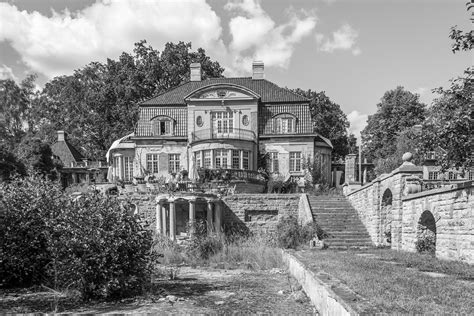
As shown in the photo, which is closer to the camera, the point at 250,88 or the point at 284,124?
the point at 284,124

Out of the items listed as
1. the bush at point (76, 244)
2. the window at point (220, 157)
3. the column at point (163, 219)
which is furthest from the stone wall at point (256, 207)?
the bush at point (76, 244)

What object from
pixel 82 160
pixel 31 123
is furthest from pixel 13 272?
pixel 31 123

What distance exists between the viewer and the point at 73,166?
42688 mm

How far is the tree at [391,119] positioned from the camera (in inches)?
1607

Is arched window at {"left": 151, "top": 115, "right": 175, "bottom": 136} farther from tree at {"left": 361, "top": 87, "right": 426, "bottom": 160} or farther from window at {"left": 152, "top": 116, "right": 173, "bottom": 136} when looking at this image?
tree at {"left": 361, "top": 87, "right": 426, "bottom": 160}

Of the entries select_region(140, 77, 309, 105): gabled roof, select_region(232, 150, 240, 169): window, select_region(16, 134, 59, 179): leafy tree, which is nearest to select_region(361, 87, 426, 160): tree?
select_region(140, 77, 309, 105): gabled roof

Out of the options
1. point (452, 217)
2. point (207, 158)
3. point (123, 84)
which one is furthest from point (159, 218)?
point (123, 84)

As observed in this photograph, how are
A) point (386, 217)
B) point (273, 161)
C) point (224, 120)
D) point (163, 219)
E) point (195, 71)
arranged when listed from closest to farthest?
point (386, 217)
point (163, 219)
point (273, 161)
point (224, 120)
point (195, 71)

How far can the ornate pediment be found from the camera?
31672 mm

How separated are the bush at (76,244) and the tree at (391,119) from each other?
34593 millimetres

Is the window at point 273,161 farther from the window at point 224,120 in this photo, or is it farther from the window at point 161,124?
the window at point 161,124

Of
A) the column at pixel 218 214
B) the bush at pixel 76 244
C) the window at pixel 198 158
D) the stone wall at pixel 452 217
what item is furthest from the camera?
the window at pixel 198 158

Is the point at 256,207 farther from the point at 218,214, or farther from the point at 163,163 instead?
the point at 163,163

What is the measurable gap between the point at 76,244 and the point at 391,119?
1545 inches
